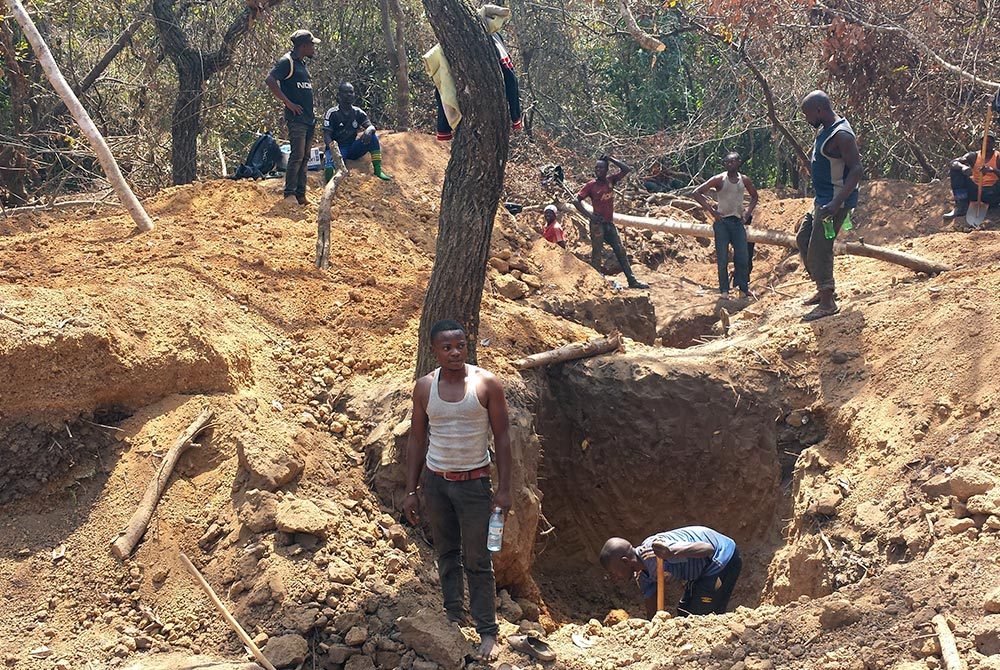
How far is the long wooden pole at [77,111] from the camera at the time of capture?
7090mm

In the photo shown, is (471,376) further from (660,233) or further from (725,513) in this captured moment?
(660,233)

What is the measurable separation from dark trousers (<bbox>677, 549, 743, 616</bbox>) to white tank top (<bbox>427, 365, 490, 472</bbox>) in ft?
7.29

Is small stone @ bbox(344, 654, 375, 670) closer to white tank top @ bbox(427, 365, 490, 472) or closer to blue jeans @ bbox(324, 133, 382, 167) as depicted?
white tank top @ bbox(427, 365, 490, 472)

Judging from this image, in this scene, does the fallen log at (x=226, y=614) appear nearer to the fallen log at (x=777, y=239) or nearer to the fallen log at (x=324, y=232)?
the fallen log at (x=324, y=232)

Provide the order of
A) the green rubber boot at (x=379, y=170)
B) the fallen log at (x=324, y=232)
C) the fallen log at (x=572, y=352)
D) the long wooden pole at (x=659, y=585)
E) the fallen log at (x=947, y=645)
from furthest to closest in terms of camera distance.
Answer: the green rubber boot at (x=379, y=170), the fallen log at (x=324, y=232), the fallen log at (x=572, y=352), the long wooden pole at (x=659, y=585), the fallen log at (x=947, y=645)

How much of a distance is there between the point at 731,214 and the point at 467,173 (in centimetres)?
499

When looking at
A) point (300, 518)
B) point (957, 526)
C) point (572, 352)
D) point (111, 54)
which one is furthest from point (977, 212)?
point (111, 54)

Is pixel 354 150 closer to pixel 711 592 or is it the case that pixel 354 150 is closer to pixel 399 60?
pixel 399 60

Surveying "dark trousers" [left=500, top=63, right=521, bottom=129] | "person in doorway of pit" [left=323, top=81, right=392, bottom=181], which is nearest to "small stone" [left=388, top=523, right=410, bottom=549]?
"dark trousers" [left=500, top=63, right=521, bottom=129]

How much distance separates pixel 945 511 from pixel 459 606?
106 inches

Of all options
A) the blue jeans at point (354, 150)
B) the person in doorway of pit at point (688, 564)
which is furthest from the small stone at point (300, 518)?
the blue jeans at point (354, 150)

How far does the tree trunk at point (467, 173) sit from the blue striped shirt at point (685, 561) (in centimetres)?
163

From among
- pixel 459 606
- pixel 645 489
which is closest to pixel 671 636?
pixel 459 606

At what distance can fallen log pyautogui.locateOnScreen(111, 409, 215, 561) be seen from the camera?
4.85 metres
